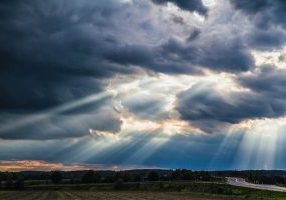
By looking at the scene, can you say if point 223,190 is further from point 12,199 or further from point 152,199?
point 12,199

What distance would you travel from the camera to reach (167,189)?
175500mm

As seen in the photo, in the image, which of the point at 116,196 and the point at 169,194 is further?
the point at 169,194

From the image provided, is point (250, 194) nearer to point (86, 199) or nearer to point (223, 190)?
point (223, 190)

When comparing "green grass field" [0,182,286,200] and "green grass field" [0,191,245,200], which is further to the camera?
"green grass field" [0,191,245,200]

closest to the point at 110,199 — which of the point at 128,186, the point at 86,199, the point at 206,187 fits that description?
the point at 86,199

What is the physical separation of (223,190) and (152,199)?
3301 centimetres

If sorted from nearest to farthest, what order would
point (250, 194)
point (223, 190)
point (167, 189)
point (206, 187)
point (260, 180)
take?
A: point (250, 194), point (223, 190), point (206, 187), point (167, 189), point (260, 180)

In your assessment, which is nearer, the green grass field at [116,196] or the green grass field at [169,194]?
the green grass field at [169,194]

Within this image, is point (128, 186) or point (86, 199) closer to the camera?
point (86, 199)

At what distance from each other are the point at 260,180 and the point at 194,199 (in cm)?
8962

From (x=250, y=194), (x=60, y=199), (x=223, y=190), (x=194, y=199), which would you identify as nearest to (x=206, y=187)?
(x=223, y=190)

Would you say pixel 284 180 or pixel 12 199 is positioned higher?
pixel 284 180

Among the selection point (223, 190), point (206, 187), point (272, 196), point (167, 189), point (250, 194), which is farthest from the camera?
point (167, 189)

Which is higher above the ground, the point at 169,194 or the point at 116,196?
the point at 169,194
